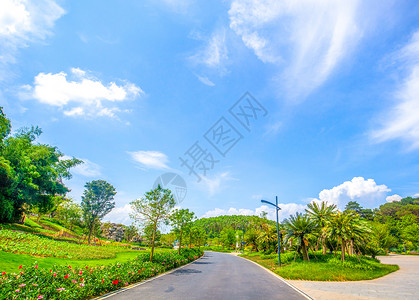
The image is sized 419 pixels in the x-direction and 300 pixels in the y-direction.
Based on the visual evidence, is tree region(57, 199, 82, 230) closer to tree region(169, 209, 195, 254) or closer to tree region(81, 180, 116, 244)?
tree region(81, 180, 116, 244)

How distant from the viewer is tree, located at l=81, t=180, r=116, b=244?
55912mm

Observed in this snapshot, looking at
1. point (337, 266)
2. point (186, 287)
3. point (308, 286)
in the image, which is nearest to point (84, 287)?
point (186, 287)

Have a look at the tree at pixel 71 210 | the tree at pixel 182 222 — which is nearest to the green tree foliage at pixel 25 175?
the tree at pixel 71 210

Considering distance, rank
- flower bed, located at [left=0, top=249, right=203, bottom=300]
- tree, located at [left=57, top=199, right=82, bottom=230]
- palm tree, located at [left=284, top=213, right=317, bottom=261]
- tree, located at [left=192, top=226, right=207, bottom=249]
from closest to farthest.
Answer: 1. flower bed, located at [left=0, top=249, right=203, bottom=300]
2. palm tree, located at [left=284, top=213, right=317, bottom=261]
3. tree, located at [left=192, top=226, right=207, bottom=249]
4. tree, located at [left=57, top=199, right=82, bottom=230]

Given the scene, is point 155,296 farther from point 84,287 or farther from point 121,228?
point 121,228

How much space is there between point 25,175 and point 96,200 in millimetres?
28867

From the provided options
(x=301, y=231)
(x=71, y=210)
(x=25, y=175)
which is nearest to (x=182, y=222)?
(x=301, y=231)

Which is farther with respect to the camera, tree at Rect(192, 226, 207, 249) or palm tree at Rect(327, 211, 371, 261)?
tree at Rect(192, 226, 207, 249)

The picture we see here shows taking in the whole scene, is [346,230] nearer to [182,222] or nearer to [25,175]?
[182,222]

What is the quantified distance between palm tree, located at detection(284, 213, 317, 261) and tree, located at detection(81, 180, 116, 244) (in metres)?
49.4

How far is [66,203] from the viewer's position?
2061 inches

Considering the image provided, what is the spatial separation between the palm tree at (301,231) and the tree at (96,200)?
4937cm

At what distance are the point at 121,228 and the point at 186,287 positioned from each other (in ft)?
243

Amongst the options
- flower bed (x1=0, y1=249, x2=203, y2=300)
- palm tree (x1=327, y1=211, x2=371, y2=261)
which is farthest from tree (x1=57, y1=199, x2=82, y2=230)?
palm tree (x1=327, y1=211, x2=371, y2=261)
